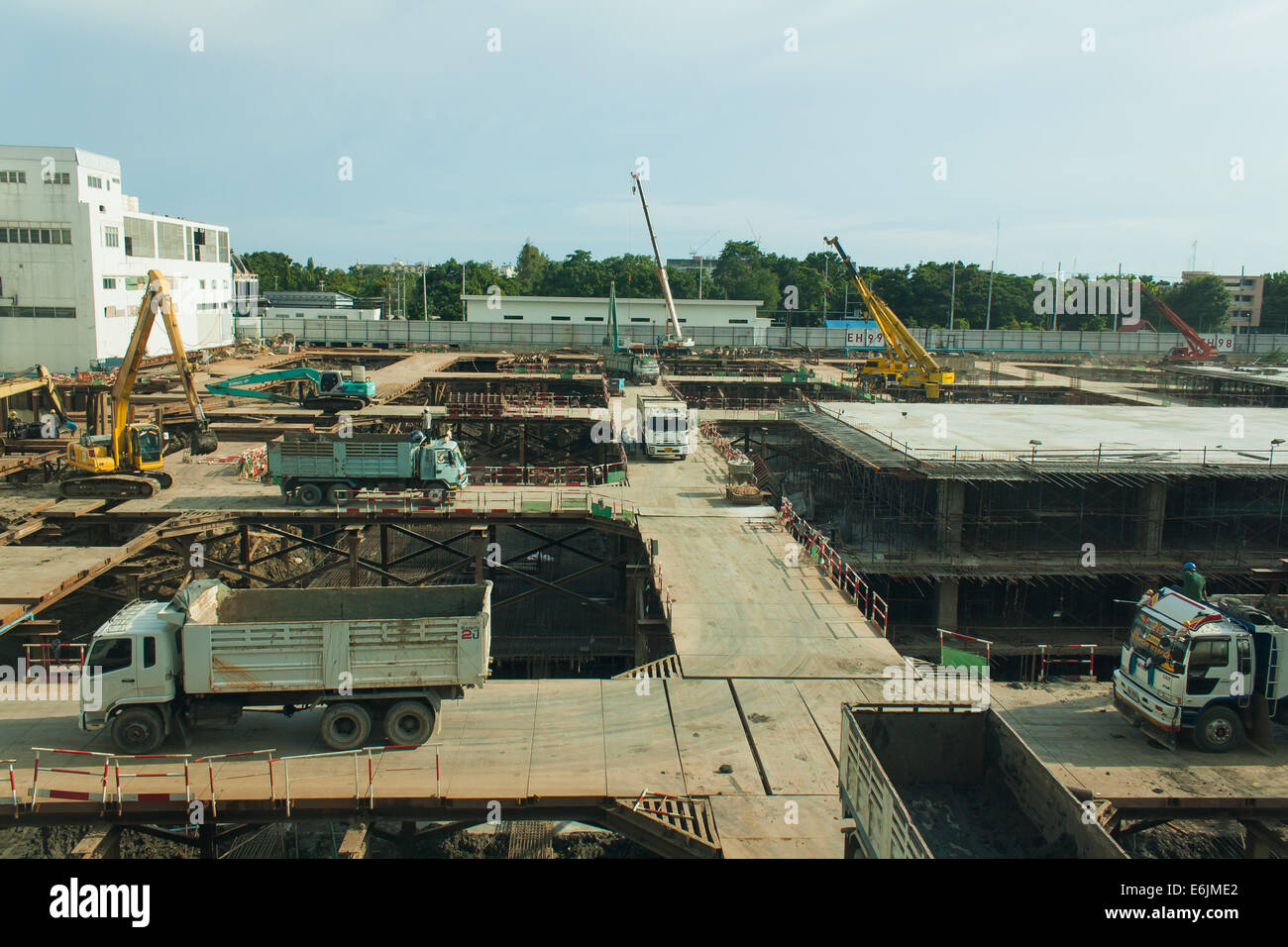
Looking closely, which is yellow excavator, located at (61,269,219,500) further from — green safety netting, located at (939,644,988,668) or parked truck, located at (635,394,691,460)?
green safety netting, located at (939,644,988,668)

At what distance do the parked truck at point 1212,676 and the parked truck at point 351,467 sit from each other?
2029 cm

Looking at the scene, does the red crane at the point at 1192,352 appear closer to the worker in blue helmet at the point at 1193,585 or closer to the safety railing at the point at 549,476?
the safety railing at the point at 549,476

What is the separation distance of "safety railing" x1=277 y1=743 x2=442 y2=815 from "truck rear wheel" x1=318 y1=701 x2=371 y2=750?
13cm

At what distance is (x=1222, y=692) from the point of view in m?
14.9

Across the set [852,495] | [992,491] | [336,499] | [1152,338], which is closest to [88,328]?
[336,499]

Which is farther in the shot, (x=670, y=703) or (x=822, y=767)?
(x=670, y=703)

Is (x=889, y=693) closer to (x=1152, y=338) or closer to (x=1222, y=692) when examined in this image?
(x=1222, y=692)

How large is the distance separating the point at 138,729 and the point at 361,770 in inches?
136

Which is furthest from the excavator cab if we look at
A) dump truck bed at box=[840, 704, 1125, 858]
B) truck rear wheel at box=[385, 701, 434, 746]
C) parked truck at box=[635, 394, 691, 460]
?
dump truck bed at box=[840, 704, 1125, 858]

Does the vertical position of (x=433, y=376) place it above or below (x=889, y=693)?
above

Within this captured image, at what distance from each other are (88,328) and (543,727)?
60547 mm

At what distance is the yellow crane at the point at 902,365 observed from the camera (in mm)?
61500

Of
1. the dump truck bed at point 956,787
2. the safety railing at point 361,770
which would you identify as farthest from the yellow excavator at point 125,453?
the dump truck bed at point 956,787
